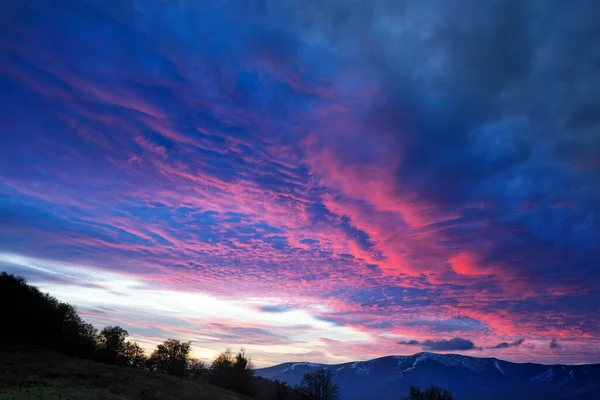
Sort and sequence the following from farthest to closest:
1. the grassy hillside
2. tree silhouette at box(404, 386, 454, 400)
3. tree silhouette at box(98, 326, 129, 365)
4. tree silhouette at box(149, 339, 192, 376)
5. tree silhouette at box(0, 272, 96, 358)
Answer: tree silhouette at box(149, 339, 192, 376) → tree silhouette at box(98, 326, 129, 365) → tree silhouette at box(0, 272, 96, 358) → tree silhouette at box(404, 386, 454, 400) → the grassy hillside

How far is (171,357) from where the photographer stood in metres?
120

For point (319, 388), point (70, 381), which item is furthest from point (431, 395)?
point (319, 388)

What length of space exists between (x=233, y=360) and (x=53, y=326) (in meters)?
54.9

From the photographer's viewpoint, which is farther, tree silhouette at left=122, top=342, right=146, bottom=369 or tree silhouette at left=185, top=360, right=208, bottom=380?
tree silhouette at left=185, top=360, right=208, bottom=380

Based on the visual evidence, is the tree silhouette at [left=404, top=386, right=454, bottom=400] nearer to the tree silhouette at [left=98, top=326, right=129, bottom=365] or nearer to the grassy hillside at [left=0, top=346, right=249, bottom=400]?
the grassy hillside at [left=0, top=346, right=249, bottom=400]

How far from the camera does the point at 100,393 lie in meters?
47.7

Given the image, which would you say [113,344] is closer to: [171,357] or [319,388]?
[171,357]

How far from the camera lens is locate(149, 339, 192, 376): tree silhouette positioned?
116 metres

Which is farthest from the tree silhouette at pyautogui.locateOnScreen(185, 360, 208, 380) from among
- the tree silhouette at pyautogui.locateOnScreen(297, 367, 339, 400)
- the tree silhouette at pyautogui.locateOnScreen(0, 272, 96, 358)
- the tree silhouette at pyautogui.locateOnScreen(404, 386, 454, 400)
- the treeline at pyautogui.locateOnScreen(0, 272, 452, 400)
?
the tree silhouette at pyautogui.locateOnScreen(404, 386, 454, 400)

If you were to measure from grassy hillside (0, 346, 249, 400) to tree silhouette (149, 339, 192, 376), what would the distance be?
42.7 m

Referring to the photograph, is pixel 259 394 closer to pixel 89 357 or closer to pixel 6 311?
pixel 89 357

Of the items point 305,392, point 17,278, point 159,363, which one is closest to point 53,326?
point 17,278

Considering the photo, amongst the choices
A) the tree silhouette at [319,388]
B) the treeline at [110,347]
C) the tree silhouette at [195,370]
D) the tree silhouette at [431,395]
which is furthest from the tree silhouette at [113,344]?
the tree silhouette at [431,395]

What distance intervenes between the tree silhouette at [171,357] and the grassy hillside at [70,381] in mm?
42691
